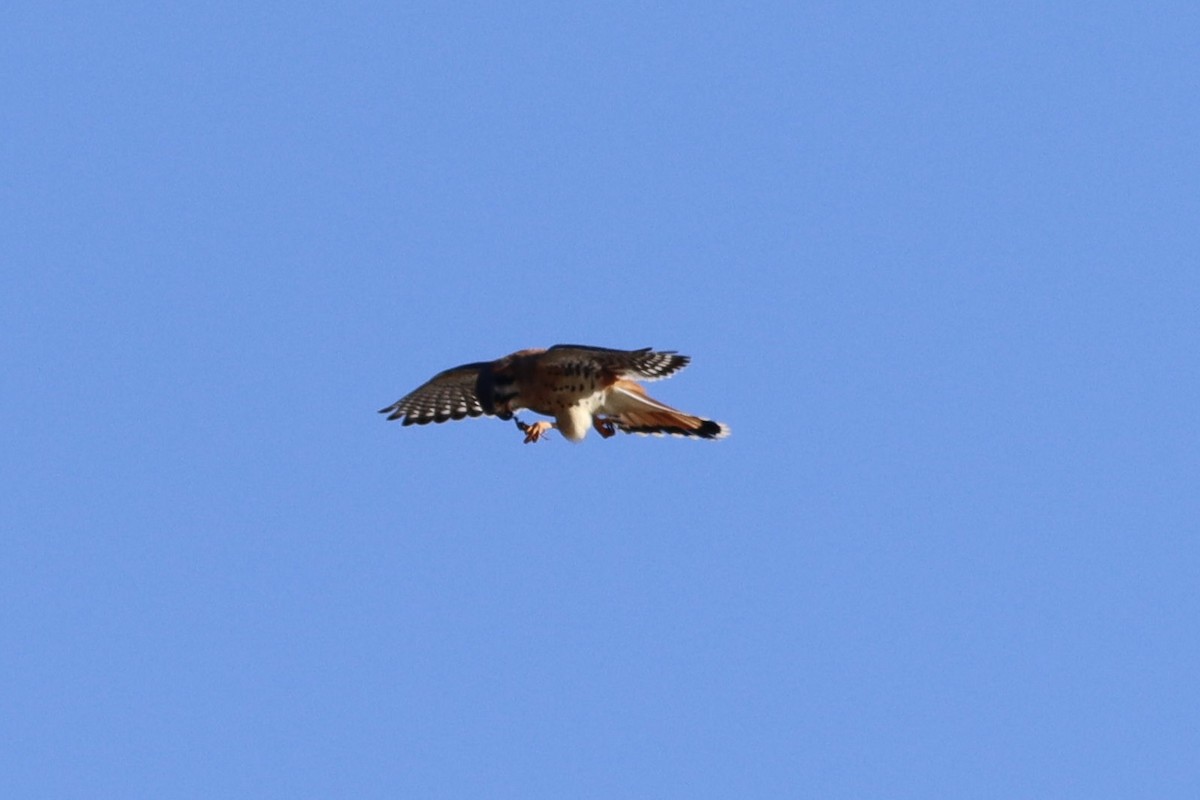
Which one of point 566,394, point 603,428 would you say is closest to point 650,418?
point 603,428

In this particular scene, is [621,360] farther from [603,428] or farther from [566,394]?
[603,428]

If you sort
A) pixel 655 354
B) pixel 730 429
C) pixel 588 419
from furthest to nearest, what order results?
1. pixel 730 429
2. pixel 588 419
3. pixel 655 354

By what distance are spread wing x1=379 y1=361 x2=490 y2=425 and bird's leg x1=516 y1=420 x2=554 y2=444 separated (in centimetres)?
66

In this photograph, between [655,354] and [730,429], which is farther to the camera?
[730,429]

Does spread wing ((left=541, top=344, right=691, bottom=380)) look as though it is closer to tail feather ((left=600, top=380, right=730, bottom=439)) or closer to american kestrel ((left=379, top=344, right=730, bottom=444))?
american kestrel ((left=379, top=344, right=730, bottom=444))

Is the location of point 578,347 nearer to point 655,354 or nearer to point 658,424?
point 655,354

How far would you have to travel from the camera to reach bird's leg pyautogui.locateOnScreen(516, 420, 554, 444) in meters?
11.6

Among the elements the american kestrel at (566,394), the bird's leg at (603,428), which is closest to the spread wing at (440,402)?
the american kestrel at (566,394)

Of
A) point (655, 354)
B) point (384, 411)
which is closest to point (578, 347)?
point (655, 354)

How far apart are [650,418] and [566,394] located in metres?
1.18

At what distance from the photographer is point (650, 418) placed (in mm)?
12328

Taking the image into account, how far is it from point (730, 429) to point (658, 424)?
56cm

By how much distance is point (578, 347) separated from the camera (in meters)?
10.9

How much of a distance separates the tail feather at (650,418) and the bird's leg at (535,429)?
53 centimetres
